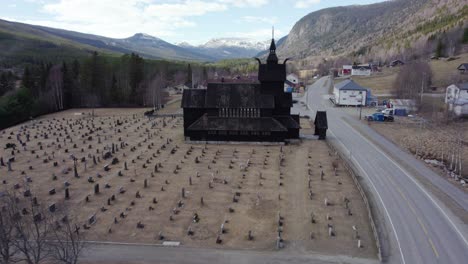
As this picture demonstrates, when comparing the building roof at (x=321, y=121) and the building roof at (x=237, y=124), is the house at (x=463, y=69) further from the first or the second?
the building roof at (x=237, y=124)

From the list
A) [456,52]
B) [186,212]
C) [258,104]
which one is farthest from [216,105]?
[456,52]

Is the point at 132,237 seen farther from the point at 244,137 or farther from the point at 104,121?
the point at 104,121

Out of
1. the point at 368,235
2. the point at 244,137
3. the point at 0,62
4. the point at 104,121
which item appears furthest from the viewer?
the point at 0,62

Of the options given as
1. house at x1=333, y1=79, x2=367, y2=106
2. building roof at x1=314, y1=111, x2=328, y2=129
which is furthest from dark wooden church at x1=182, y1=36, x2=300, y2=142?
house at x1=333, y1=79, x2=367, y2=106

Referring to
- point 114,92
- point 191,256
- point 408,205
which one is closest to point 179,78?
point 114,92

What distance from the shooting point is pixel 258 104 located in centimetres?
4706

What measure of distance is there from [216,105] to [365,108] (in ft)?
143

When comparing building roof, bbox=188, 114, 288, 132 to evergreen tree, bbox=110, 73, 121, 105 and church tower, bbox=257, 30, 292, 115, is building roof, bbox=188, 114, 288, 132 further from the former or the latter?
evergreen tree, bbox=110, 73, 121, 105

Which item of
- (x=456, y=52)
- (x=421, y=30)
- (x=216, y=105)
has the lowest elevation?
(x=216, y=105)

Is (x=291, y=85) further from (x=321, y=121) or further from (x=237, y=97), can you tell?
(x=237, y=97)

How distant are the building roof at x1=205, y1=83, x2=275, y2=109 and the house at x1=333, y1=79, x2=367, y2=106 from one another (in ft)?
124

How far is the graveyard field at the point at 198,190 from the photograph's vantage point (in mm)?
23531

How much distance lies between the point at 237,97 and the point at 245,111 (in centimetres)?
233

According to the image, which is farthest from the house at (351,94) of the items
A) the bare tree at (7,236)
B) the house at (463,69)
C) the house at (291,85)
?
the bare tree at (7,236)
